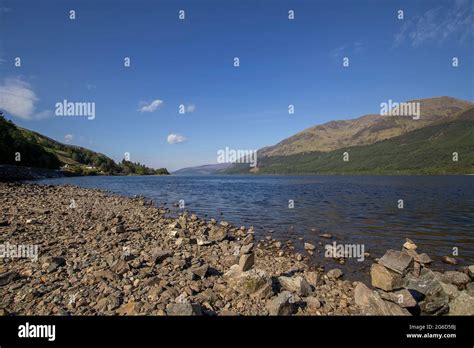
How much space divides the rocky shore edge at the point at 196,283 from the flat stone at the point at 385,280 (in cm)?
3

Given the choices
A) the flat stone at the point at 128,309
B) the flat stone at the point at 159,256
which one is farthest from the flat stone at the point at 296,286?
the flat stone at the point at 159,256

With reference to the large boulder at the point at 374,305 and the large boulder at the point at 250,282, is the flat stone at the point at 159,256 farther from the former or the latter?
the large boulder at the point at 374,305

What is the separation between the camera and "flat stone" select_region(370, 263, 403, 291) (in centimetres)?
862

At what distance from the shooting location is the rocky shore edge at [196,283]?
659 centimetres

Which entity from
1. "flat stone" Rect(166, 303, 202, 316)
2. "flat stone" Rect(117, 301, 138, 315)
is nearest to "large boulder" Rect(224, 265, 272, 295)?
"flat stone" Rect(166, 303, 202, 316)

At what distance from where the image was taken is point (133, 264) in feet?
29.9

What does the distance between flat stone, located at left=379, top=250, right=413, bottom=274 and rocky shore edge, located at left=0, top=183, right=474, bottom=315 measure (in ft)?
0.11

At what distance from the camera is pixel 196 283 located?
26.1 feet

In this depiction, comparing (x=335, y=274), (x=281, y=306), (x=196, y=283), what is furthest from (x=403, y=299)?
(x=196, y=283)

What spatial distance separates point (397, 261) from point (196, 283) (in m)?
8.19

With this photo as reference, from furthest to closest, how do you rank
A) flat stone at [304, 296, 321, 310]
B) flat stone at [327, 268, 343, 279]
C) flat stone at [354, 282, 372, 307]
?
flat stone at [327, 268, 343, 279], flat stone at [354, 282, 372, 307], flat stone at [304, 296, 321, 310]

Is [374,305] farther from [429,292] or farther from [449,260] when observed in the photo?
[449,260]

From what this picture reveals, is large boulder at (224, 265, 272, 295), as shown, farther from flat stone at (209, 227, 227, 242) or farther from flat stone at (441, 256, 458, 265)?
flat stone at (441, 256, 458, 265)
